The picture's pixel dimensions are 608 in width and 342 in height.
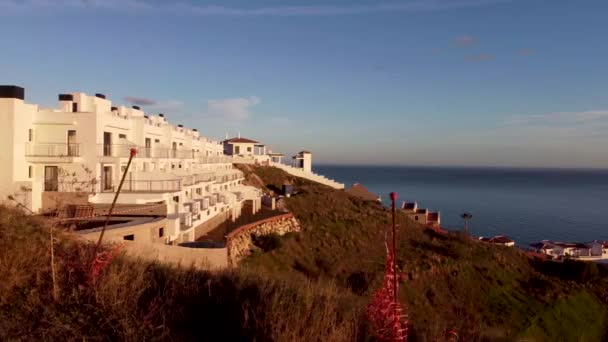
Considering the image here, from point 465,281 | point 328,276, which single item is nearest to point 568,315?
point 465,281

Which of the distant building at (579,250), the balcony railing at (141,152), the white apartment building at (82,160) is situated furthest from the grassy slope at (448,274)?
the distant building at (579,250)

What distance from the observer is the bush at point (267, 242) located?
69.1 ft

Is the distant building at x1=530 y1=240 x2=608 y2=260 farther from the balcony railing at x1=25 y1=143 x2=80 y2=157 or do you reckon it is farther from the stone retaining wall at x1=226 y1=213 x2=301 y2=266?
the balcony railing at x1=25 y1=143 x2=80 y2=157

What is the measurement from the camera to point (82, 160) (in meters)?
20.5

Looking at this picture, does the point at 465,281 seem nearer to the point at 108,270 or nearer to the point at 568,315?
the point at 568,315

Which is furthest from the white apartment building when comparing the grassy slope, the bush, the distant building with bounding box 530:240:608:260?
the distant building with bounding box 530:240:608:260

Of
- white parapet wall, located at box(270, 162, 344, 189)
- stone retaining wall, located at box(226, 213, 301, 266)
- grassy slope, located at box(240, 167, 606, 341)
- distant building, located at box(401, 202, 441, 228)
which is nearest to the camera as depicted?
stone retaining wall, located at box(226, 213, 301, 266)

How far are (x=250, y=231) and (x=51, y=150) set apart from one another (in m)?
9.34

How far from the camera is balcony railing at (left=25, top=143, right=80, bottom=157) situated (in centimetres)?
2012

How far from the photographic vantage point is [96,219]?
14008 millimetres

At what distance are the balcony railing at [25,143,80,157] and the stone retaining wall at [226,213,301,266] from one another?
26.3 feet

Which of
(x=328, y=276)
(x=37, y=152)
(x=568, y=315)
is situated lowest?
(x=568, y=315)

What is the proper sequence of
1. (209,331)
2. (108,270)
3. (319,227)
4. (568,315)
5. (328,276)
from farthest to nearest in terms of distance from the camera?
(319,227), (568,315), (328,276), (108,270), (209,331)

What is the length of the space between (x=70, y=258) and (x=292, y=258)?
1573 cm
